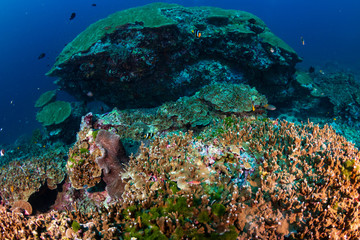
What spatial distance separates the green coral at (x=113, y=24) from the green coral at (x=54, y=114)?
197 centimetres

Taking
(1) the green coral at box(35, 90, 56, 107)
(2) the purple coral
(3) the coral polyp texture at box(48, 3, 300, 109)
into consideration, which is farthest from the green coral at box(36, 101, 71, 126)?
(2) the purple coral

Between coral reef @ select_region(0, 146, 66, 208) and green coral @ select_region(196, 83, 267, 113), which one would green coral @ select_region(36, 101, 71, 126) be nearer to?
coral reef @ select_region(0, 146, 66, 208)

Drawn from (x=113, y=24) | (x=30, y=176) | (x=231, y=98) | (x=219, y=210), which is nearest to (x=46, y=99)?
(x=113, y=24)

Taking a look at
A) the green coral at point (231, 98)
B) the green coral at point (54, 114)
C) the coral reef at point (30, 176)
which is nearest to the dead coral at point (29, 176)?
the coral reef at point (30, 176)

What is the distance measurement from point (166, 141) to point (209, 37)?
7.36 meters

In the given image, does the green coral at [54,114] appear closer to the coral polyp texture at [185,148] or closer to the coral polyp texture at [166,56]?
the coral polyp texture at [185,148]

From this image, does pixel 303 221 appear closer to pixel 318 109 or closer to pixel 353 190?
pixel 353 190

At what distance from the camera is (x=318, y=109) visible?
459 inches

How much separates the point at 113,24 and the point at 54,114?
607 centimetres

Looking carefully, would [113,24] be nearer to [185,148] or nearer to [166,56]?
[166,56]

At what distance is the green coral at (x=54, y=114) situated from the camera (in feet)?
33.8

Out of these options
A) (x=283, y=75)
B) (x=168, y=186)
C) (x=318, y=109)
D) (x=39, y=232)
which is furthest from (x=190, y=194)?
(x=318, y=109)

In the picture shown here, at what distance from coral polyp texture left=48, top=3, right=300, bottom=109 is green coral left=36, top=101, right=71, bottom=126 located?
136cm

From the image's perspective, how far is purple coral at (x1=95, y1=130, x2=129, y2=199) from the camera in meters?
4.75
